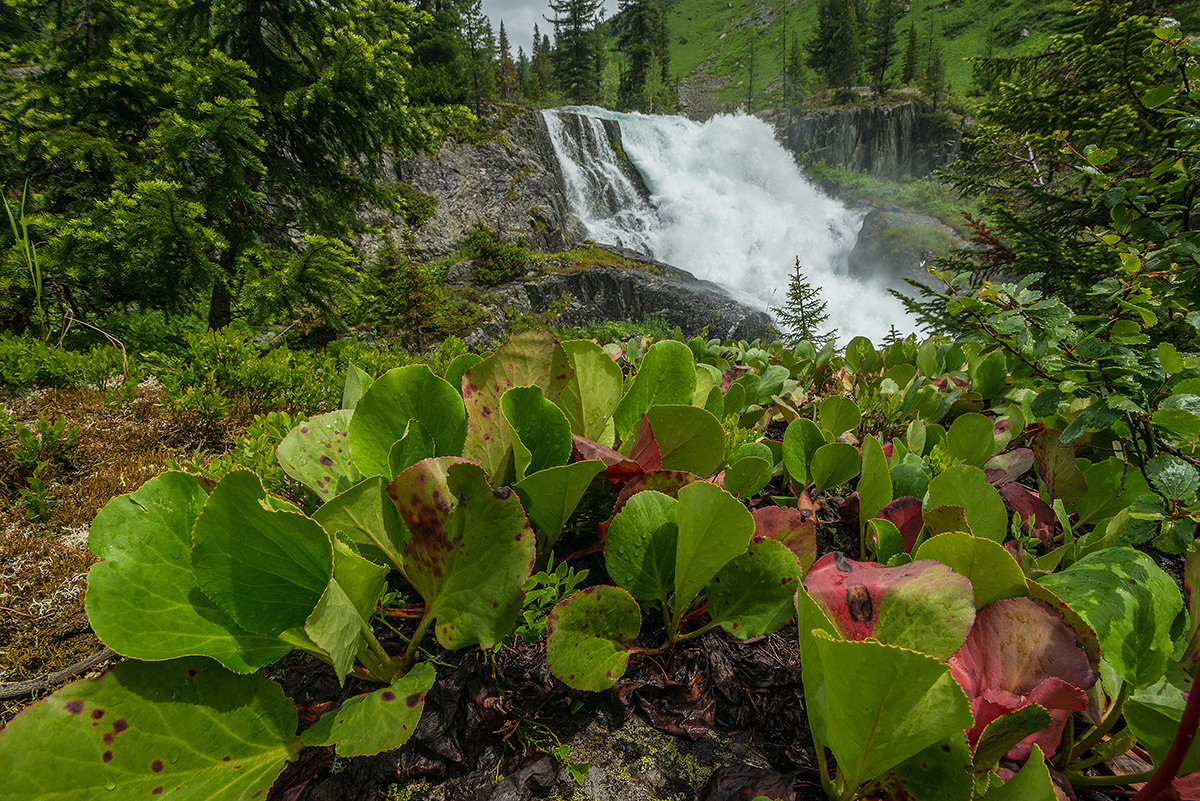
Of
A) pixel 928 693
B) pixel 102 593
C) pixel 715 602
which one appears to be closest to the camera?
pixel 928 693

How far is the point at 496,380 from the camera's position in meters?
0.85

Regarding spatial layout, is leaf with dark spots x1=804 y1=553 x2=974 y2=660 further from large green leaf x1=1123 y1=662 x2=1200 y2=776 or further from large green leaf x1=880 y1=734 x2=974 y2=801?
large green leaf x1=1123 y1=662 x2=1200 y2=776

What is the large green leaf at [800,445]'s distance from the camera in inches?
43.6

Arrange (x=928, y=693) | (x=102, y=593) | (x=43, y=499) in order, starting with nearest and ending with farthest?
(x=928, y=693) < (x=102, y=593) < (x=43, y=499)

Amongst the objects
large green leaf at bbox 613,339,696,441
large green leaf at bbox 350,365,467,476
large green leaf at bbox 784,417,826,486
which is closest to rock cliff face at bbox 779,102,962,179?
large green leaf at bbox 784,417,826,486

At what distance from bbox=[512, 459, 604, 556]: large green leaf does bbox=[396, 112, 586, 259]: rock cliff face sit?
50.3 feet

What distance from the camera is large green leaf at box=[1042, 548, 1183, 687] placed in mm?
559

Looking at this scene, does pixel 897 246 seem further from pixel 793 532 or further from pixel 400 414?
pixel 400 414

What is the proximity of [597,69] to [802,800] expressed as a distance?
49.6m

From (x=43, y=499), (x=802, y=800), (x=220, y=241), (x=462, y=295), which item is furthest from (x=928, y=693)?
(x=462, y=295)

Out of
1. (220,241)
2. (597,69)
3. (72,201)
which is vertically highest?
(597,69)

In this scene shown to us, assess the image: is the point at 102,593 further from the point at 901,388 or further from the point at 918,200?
the point at 918,200

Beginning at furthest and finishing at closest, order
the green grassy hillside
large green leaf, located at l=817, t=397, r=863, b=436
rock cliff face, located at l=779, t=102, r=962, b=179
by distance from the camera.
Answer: the green grassy hillside → rock cliff face, located at l=779, t=102, r=962, b=179 → large green leaf, located at l=817, t=397, r=863, b=436

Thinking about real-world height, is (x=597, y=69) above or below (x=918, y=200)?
above
